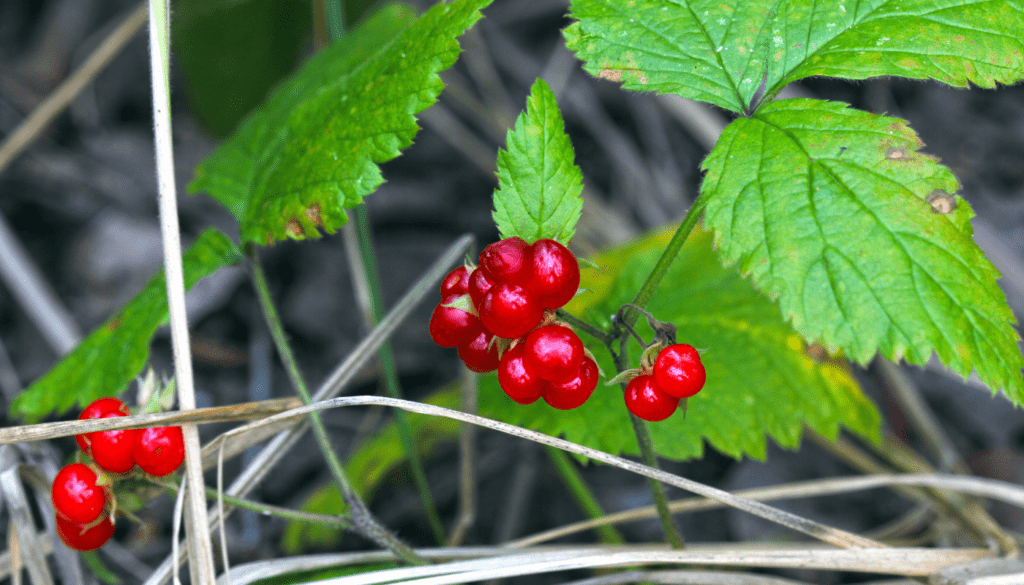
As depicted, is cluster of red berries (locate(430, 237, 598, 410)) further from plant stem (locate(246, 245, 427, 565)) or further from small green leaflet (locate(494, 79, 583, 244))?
plant stem (locate(246, 245, 427, 565))

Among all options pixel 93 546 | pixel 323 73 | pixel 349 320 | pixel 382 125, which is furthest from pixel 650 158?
pixel 93 546

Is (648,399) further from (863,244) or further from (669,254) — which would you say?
(863,244)

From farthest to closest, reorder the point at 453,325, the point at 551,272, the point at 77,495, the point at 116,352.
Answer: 1. the point at 116,352
2. the point at 77,495
3. the point at 453,325
4. the point at 551,272

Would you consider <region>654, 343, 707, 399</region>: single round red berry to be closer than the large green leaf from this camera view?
Yes

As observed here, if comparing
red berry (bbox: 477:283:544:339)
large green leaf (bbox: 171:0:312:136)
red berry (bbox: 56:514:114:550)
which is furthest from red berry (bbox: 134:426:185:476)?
large green leaf (bbox: 171:0:312:136)

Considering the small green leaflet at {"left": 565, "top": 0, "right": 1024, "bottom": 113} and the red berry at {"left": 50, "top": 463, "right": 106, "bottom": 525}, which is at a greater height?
the small green leaflet at {"left": 565, "top": 0, "right": 1024, "bottom": 113}

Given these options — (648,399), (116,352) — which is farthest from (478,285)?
(116,352)
